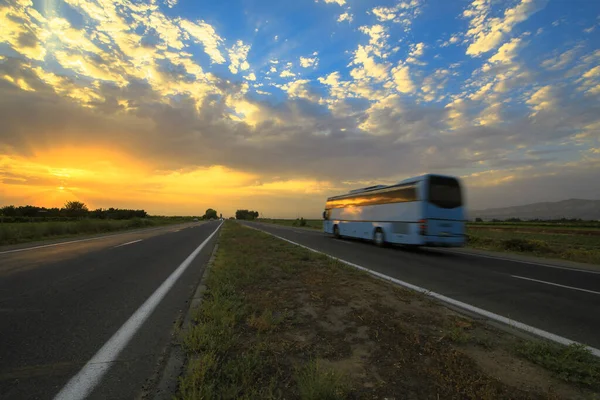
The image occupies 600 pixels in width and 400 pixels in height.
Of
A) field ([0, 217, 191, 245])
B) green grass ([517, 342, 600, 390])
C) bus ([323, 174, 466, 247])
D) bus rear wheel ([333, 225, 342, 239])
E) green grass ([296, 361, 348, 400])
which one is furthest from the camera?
bus rear wheel ([333, 225, 342, 239])

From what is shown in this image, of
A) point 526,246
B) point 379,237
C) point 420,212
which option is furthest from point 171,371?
point 526,246

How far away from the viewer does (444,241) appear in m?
13.4

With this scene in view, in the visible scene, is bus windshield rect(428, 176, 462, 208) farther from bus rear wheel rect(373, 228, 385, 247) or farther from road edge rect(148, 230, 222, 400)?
road edge rect(148, 230, 222, 400)

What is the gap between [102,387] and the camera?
2.54 m

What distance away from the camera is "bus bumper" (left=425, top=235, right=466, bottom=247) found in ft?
43.3

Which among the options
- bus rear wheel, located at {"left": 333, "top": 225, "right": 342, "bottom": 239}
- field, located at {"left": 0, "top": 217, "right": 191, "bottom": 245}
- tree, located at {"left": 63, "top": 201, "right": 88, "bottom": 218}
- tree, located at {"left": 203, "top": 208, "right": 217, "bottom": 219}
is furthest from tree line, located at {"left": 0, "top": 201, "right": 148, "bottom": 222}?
tree, located at {"left": 203, "top": 208, "right": 217, "bottom": 219}

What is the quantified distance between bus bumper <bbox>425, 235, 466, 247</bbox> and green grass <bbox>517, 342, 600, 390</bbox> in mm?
10027

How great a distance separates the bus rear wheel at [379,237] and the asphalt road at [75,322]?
11.2 metres

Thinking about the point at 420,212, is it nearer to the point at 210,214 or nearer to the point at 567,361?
the point at 567,361

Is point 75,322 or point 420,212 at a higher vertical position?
point 420,212

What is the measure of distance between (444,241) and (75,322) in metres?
13.7

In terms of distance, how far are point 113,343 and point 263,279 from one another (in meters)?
3.72

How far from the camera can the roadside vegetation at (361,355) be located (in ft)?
8.11

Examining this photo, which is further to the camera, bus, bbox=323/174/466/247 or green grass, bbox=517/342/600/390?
bus, bbox=323/174/466/247
